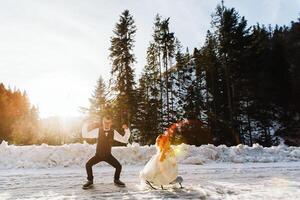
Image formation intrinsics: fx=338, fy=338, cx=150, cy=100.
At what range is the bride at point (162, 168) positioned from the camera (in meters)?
8.53

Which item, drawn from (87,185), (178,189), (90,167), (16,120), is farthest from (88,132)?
(16,120)

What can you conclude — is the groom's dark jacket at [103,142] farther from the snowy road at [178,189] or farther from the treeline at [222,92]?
the treeline at [222,92]

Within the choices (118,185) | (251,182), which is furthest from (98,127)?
(251,182)

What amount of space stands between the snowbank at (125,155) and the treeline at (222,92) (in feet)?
32.6

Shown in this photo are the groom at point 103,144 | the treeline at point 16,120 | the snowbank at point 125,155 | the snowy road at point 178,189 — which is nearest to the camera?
the snowy road at point 178,189

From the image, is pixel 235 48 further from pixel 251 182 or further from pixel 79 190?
pixel 79 190

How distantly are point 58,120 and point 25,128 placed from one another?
4.49 meters

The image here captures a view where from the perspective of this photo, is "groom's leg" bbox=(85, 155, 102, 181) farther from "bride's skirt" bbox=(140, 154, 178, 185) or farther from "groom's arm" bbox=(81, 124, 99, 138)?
"bride's skirt" bbox=(140, 154, 178, 185)

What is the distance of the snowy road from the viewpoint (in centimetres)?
776

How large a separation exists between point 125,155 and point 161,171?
817 cm

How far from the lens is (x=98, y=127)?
9.68m

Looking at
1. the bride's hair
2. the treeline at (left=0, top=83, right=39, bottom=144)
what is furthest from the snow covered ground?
the treeline at (left=0, top=83, right=39, bottom=144)

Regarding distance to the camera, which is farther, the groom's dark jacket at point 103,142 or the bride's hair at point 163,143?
the groom's dark jacket at point 103,142

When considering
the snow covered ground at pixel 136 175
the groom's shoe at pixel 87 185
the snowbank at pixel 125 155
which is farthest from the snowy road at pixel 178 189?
the snowbank at pixel 125 155
